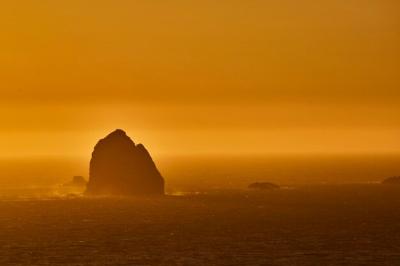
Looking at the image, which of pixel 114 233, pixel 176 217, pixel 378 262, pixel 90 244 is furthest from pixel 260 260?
pixel 176 217

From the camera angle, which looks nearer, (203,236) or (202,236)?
(203,236)

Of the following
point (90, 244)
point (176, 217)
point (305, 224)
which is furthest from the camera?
point (176, 217)

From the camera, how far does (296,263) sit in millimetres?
116375

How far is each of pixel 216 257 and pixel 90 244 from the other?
27354 millimetres

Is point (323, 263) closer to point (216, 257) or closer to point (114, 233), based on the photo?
point (216, 257)

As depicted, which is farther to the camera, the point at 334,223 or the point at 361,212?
the point at 361,212

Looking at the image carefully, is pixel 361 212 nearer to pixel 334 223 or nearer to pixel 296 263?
pixel 334 223

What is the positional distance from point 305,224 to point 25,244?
56.6 m

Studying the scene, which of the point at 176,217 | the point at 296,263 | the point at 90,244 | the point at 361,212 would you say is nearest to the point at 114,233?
the point at 90,244

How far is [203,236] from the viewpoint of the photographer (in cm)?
14912

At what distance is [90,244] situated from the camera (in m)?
140

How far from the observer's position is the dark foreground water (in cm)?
12262

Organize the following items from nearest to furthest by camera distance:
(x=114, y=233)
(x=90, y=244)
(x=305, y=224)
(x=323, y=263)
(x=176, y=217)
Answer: (x=323, y=263)
(x=90, y=244)
(x=114, y=233)
(x=305, y=224)
(x=176, y=217)

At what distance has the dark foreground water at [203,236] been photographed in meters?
123
